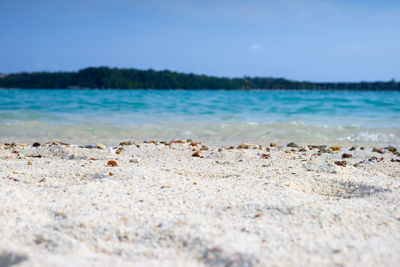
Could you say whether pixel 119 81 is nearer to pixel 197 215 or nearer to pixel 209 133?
pixel 209 133

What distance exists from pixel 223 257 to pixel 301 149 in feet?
14.2

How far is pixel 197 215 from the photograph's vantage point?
2.57m

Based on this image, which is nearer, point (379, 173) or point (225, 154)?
point (379, 173)

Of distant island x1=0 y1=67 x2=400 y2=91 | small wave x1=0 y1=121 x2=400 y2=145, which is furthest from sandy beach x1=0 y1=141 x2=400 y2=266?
distant island x1=0 y1=67 x2=400 y2=91

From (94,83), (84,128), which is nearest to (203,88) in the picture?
(94,83)

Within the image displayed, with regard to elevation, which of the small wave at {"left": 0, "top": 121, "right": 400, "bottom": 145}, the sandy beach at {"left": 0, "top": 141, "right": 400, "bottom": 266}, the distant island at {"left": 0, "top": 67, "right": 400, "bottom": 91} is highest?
the distant island at {"left": 0, "top": 67, "right": 400, "bottom": 91}

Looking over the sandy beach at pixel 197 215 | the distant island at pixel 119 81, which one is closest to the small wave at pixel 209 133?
the sandy beach at pixel 197 215

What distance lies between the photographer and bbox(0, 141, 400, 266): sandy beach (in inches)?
80.4

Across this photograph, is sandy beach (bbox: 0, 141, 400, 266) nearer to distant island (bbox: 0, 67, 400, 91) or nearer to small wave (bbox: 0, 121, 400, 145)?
small wave (bbox: 0, 121, 400, 145)

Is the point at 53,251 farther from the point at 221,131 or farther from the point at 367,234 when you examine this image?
the point at 221,131

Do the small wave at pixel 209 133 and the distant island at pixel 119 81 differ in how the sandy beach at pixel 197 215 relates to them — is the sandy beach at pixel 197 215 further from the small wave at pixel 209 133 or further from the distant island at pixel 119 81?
the distant island at pixel 119 81

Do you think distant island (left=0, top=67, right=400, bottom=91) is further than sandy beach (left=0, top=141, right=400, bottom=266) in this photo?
Yes

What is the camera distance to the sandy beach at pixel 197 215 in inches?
80.4

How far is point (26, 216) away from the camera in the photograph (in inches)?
99.5
